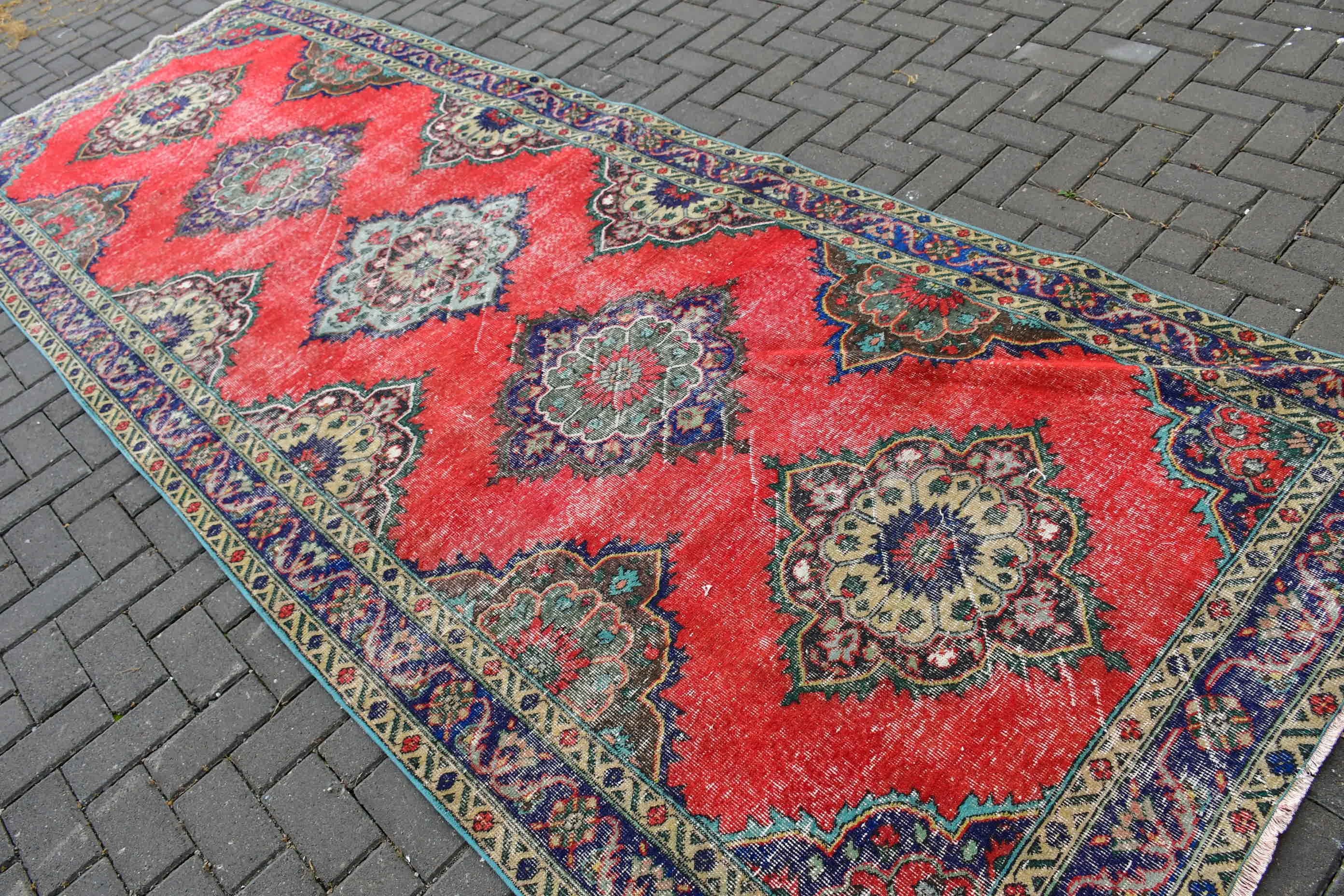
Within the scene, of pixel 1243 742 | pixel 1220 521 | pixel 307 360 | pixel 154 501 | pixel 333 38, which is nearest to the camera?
pixel 1243 742

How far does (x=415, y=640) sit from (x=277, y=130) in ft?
12.4

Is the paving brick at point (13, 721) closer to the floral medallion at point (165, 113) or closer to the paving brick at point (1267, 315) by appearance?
the floral medallion at point (165, 113)

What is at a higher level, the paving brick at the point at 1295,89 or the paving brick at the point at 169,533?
the paving brick at the point at 1295,89

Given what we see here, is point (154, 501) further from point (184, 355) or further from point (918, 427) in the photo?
point (918, 427)

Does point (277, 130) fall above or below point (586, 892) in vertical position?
above

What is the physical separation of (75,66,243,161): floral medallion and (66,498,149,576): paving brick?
2.92m

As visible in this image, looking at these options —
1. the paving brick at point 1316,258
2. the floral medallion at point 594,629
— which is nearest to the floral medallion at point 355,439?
the floral medallion at point 594,629

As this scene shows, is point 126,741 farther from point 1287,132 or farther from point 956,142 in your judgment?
point 1287,132

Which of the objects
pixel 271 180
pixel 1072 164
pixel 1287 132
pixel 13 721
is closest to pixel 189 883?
pixel 13 721

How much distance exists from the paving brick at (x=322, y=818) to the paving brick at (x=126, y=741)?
1.61 ft

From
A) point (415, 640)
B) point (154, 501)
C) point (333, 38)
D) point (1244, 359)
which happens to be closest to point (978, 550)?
point (1244, 359)

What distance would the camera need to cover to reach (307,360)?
13.1 ft

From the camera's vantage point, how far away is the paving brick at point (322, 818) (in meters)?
2.58

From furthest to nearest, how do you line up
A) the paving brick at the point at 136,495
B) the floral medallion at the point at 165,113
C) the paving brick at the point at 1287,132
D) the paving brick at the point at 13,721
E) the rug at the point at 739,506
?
1. the floral medallion at the point at 165,113
2. the paving brick at the point at 1287,132
3. the paving brick at the point at 136,495
4. the paving brick at the point at 13,721
5. the rug at the point at 739,506
